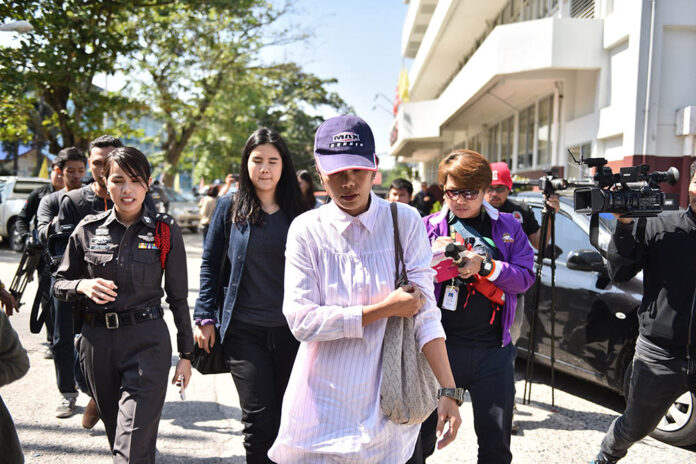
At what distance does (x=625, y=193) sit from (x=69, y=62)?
12975 millimetres

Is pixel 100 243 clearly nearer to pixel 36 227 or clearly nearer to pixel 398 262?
pixel 398 262

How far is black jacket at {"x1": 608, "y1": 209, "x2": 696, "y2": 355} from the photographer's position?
3031 mm

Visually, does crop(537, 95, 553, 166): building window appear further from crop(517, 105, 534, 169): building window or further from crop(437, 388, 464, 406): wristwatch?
crop(437, 388, 464, 406): wristwatch

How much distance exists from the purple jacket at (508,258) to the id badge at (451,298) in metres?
0.06

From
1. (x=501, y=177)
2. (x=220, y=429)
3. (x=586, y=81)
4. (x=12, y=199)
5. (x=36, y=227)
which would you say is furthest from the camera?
(x=12, y=199)

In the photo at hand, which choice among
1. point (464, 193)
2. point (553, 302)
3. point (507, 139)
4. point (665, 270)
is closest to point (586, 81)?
point (507, 139)

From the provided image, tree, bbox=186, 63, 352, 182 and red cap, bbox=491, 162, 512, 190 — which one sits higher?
tree, bbox=186, 63, 352, 182

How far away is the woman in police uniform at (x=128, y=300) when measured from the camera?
279 cm

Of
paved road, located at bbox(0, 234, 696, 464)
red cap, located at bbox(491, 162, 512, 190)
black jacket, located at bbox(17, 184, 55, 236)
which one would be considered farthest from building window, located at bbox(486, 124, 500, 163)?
black jacket, located at bbox(17, 184, 55, 236)

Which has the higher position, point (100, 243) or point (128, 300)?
point (100, 243)

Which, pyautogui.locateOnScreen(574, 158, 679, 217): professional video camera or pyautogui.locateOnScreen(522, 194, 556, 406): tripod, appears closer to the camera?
pyautogui.locateOnScreen(574, 158, 679, 217): professional video camera

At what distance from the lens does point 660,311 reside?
10.2 feet

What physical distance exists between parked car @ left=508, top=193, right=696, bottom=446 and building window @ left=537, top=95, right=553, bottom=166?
857cm

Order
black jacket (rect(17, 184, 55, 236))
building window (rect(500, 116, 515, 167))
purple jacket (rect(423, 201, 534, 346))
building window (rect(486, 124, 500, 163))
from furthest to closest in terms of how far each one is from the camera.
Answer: building window (rect(486, 124, 500, 163)) → building window (rect(500, 116, 515, 167)) → black jacket (rect(17, 184, 55, 236)) → purple jacket (rect(423, 201, 534, 346))
